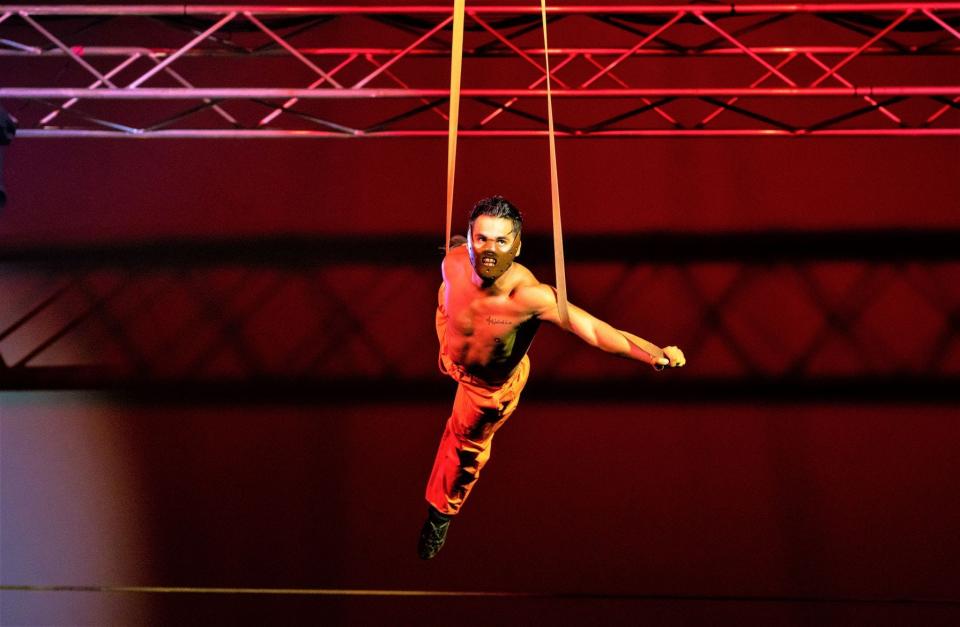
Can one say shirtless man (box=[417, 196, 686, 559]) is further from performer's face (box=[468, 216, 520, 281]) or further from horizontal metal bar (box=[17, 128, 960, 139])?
horizontal metal bar (box=[17, 128, 960, 139])

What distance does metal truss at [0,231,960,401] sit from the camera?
402 cm

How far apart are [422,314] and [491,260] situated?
1775 mm

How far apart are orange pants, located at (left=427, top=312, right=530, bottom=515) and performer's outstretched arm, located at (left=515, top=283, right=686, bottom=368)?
36 centimetres

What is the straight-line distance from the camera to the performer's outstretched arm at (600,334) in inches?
89.5

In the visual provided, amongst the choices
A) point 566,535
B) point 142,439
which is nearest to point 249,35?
point 142,439

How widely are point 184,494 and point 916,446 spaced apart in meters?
3.70

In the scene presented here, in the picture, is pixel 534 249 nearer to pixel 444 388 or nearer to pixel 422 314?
pixel 422 314

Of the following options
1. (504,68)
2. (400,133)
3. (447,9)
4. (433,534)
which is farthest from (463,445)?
(504,68)

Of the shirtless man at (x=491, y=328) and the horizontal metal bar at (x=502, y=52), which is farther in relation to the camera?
the horizontal metal bar at (x=502, y=52)

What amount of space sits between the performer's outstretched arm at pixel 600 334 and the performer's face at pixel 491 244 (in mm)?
186

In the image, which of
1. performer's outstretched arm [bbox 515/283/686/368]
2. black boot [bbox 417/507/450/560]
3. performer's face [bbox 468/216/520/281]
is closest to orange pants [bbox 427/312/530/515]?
black boot [bbox 417/507/450/560]

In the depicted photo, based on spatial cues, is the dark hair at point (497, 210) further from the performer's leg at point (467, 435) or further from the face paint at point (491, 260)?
the performer's leg at point (467, 435)

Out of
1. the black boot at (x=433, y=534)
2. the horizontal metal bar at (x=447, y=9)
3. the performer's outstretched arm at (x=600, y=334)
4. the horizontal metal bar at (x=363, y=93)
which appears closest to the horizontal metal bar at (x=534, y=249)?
the horizontal metal bar at (x=363, y=93)

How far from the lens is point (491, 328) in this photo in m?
2.61
